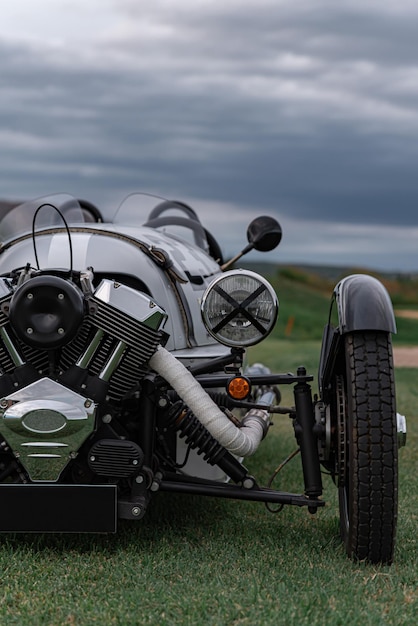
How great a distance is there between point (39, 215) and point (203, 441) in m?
2.50

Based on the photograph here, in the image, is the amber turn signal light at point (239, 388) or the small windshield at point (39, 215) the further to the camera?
the small windshield at point (39, 215)

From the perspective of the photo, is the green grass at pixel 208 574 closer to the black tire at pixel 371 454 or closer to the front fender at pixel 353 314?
the black tire at pixel 371 454

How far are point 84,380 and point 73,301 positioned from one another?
1.19ft

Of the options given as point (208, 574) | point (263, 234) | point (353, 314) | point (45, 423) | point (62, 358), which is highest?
point (263, 234)

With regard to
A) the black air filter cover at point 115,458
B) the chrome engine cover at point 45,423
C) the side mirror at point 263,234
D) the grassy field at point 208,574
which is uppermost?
the side mirror at point 263,234

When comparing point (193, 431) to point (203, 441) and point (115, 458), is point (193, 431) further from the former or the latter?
point (115, 458)

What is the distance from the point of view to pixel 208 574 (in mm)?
3420

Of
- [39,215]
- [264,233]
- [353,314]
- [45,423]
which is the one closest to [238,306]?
[353,314]

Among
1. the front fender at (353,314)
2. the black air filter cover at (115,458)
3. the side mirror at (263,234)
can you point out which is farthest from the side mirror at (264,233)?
the black air filter cover at (115,458)

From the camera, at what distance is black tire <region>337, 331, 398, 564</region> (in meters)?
3.54

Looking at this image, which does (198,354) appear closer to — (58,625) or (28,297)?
(28,297)

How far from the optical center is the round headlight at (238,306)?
12.3ft

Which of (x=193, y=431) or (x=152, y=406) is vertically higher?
(x=152, y=406)

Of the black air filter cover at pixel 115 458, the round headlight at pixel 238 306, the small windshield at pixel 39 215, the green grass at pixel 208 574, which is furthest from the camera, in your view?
the small windshield at pixel 39 215
